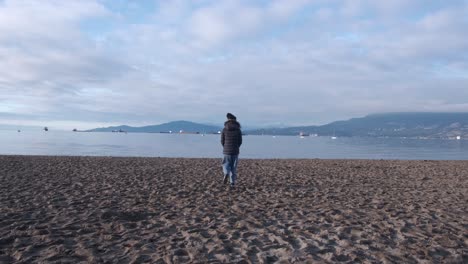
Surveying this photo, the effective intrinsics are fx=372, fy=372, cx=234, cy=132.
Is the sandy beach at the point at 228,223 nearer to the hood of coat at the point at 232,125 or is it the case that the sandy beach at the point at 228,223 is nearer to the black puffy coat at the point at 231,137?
the black puffy coat at the point at 231,137

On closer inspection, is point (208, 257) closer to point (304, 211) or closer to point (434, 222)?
point (304, 211)

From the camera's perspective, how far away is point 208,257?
5.39 meters

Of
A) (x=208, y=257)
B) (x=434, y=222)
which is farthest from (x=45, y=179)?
(x=434, y=222)

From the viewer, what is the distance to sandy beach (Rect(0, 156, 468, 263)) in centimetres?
551

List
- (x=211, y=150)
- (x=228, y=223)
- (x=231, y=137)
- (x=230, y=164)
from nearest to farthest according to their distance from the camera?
1. (x=228, y=223)
2. (x=231, y=137)
3. (x=230, y=164)
4. (x=211, y=150)

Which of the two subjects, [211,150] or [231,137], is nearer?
[231,137]

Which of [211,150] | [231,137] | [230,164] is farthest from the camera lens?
[211,150]

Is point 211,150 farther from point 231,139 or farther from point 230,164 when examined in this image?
point 231,139

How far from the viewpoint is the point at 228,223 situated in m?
7.38

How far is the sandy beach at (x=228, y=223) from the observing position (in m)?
5.51

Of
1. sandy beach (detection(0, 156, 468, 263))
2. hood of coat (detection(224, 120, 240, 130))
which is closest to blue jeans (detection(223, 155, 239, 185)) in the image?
sandy beach (detection(0, 156, 468, 263))

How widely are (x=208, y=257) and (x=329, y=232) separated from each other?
252 cm

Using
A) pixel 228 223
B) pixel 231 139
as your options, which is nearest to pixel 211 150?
pixel 231 139

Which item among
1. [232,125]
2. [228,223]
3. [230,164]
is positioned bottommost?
[228,223]
